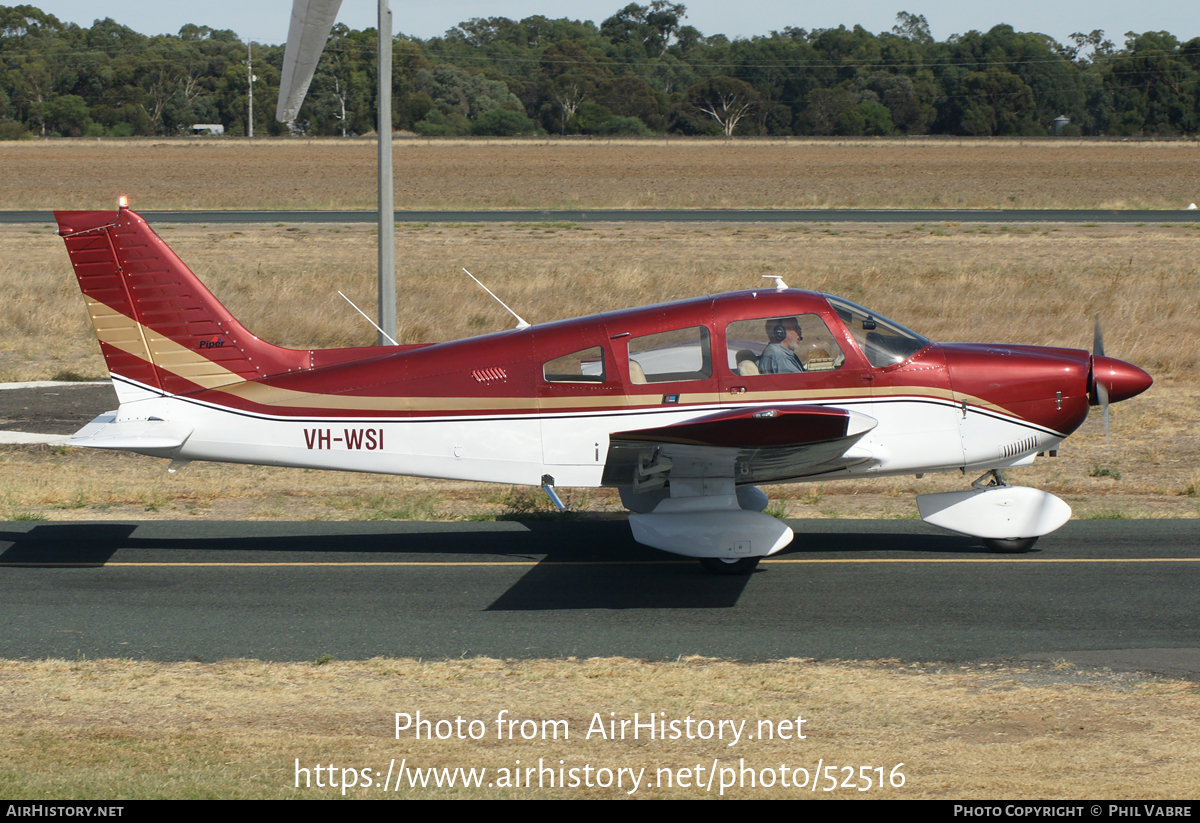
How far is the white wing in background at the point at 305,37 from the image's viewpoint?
6.60 meters

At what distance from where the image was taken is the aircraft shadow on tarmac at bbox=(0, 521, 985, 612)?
947 cm

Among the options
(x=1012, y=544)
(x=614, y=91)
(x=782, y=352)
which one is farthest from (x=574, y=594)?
(x=614, y=91)

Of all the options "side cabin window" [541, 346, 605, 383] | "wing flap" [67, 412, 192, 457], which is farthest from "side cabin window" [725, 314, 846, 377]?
"wing flap" [67, 412, 192, 457]

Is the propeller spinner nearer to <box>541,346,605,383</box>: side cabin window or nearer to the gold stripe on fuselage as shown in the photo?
the gold stripe on fuselage

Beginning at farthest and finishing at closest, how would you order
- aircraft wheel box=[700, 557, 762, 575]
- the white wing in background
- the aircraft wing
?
aircraft wheel box=[700, 557, 762, 575], the aircraft wing, the white wing in background

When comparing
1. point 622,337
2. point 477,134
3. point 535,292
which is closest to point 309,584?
point 622,337

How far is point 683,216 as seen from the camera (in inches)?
1869

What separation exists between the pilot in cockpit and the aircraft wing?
1.17ft

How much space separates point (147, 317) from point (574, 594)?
4478 mm

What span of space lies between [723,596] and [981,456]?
8.28 feet

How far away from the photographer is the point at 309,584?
9.70 metres

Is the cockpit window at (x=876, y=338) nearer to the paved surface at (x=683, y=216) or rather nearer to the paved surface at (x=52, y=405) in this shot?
the paved surface at (x=52, y=405)

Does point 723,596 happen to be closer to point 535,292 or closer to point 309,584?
point 309,584

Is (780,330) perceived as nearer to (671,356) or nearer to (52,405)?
(671,356)
